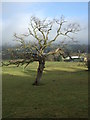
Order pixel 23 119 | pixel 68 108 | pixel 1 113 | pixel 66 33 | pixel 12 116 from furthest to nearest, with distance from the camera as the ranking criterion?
pixel 66 33 → pixel 68 108 → pixel 1 113 → pixel 12 116 → pixel 23 119

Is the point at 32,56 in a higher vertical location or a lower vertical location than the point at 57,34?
lower

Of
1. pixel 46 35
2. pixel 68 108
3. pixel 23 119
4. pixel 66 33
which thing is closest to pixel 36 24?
pixel 46 35

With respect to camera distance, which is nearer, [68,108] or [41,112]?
[41,112]

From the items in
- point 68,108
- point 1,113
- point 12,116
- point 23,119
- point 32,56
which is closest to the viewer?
point 23,119

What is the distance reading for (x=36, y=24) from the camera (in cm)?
1708

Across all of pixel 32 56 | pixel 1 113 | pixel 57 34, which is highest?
pixel 57 34

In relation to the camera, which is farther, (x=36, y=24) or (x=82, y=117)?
(x=36, y=24)

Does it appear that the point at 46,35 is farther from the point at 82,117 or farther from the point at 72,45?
the point at 82,117

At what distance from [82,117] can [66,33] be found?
12.4 m

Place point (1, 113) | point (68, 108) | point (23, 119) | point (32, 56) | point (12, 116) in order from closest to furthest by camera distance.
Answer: point (23, 119)
point (12, 116)
point (1, 113)
point (68, 108)
point (32, 56)

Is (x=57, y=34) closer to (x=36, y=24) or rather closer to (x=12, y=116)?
(x=36, y=24)

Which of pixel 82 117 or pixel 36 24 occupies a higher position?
pixel 36 24

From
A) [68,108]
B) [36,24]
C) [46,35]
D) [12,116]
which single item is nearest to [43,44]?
[46,35]

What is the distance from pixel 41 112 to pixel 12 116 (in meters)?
1.19
